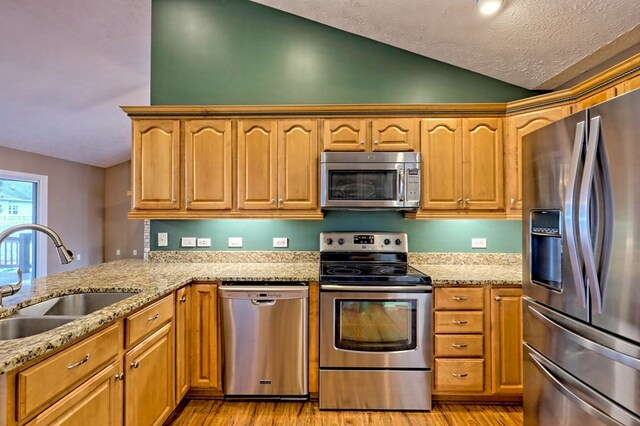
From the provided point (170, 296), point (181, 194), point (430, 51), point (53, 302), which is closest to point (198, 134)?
point (181, 194)

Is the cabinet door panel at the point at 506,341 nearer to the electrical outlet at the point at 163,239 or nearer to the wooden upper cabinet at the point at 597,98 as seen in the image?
the wooden upper cabinet at the point at 597,98

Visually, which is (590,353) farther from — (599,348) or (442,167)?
(442,167)

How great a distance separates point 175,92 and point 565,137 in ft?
10.1

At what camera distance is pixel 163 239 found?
117 inches

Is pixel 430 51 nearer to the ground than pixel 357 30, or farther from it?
nearer to the ground

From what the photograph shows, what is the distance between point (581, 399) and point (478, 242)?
1684 millimetres

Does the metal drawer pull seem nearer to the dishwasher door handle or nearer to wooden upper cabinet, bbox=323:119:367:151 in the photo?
the dishwasher door handle

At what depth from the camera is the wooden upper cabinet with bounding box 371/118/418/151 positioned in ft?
8.70

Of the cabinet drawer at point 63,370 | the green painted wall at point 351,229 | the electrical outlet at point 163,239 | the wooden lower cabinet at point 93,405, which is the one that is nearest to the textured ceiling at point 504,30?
the green painted wall at point 351,229

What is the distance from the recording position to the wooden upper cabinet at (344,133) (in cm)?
266

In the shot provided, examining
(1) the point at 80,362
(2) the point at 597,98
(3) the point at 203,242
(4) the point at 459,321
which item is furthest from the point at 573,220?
(3) the point at 203,242

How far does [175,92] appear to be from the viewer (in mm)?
3004

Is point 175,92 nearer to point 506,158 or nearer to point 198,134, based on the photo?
point 198,134

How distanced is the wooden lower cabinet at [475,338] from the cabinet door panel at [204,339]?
1.62 metres
